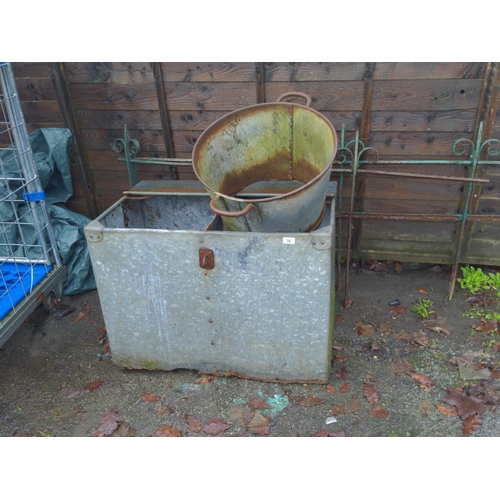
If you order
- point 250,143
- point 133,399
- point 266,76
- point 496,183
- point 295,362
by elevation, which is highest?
point 266,76

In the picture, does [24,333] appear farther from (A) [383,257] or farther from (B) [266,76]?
(A) [383,257]

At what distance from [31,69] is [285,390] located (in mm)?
3646

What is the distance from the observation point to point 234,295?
10.4 ft

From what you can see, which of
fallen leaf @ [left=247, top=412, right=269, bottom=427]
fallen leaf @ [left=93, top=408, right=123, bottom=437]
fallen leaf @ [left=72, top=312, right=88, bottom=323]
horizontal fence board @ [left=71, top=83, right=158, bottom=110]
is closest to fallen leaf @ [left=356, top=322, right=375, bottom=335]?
fallen leaf @ [left=247, top=412, right=269, bottom=427]

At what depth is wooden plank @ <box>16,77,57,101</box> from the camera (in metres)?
4.35

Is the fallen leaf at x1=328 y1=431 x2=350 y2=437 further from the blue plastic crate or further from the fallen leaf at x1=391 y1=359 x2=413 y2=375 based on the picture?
the blue plastic crate

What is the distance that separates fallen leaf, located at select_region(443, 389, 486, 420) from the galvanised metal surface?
5.08 ft

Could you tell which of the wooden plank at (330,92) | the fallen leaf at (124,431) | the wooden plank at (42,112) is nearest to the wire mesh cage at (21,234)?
the wooden plank at (42,112)

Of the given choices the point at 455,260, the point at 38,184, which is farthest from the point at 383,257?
the point at 38,184

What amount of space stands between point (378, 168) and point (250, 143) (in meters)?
1.45

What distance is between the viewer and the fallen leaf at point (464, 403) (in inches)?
123

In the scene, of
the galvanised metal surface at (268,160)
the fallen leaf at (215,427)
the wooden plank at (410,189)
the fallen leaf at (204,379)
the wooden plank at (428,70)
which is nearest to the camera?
the galvanised metal surface at (268,160)

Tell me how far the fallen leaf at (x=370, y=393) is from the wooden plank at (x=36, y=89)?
3765 mm

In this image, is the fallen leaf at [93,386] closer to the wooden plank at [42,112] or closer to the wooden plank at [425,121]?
the wooden plank at [42,112]
